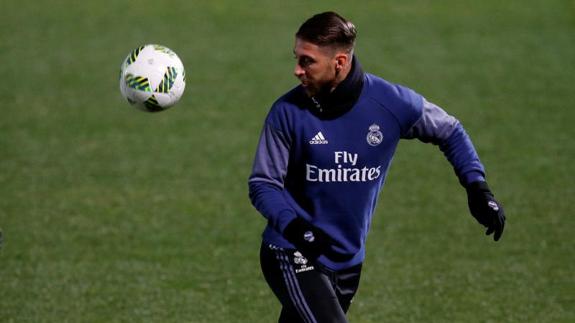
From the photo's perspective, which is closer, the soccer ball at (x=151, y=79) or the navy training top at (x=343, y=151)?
the navy training top at (x=343, y=151)

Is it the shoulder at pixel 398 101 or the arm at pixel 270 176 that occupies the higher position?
the shoulder at pixel 398 101

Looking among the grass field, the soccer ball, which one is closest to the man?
the soccer ball

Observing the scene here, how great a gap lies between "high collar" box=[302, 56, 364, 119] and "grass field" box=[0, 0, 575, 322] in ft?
11.1

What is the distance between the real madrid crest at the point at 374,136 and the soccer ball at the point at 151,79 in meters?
1.95

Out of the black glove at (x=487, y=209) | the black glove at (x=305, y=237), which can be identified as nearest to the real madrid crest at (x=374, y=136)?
the black glove at (x=487, y=209)

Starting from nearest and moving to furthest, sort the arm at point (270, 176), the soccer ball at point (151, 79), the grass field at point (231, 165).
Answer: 1. the arm at point (270, 176)
2. the soccer ball at point (151, 79)
3. the grass field at point (231, 165)

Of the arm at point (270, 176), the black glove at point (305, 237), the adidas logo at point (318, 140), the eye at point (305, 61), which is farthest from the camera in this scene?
the adidas logo at point (318, 140)

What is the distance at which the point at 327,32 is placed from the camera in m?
6.23

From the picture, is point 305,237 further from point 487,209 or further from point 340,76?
point 487,209

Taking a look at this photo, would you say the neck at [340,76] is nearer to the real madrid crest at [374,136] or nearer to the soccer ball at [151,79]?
the real madrid crest at [374,136]

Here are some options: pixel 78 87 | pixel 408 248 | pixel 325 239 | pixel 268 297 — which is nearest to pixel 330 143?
pixel 325 239

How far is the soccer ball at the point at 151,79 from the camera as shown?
7863 millimetres

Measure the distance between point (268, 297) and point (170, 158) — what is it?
463cm

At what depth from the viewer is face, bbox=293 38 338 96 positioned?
623 centimetres
